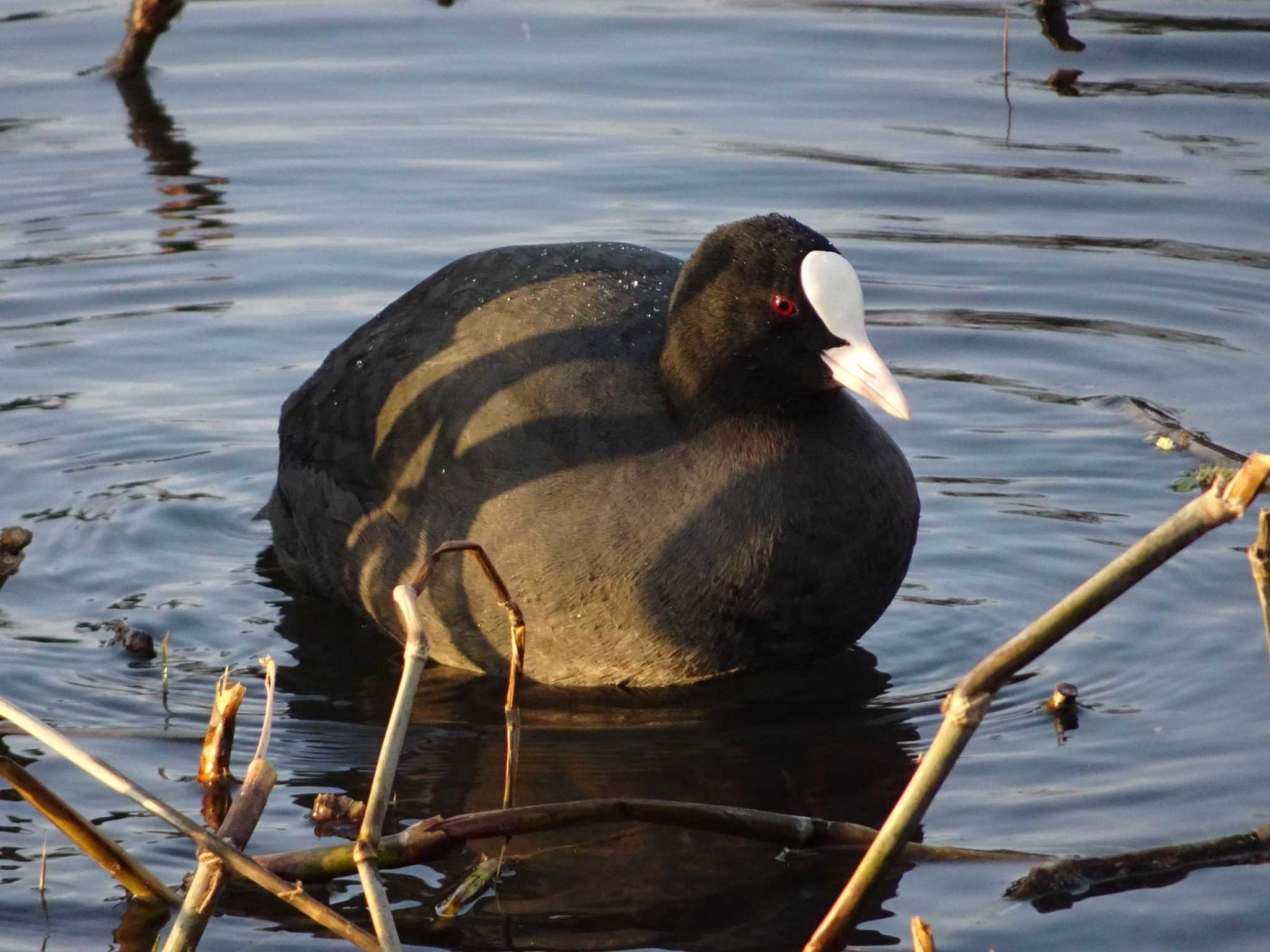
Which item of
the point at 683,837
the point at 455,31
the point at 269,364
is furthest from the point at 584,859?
the point at 455,31

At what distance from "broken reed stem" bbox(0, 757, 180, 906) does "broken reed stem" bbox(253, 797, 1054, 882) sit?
30 cm

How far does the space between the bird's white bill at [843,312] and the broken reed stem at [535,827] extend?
52.5 inches

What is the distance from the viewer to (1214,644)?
512 cm

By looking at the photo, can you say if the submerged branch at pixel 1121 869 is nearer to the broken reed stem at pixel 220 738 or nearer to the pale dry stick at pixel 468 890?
the pale dry stick at pixel 468 890

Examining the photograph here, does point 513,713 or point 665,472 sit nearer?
point 513,713

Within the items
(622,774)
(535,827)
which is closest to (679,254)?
(622,774)

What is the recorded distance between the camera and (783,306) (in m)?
4.78

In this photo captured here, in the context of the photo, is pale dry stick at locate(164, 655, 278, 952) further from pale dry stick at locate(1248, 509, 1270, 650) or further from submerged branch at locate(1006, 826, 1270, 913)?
pale dry stick at locate(1248, 509, 1270, 650)

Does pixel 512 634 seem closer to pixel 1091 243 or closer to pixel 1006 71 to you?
pixel 1091 243

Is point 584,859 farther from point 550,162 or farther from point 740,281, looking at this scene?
point 550,162

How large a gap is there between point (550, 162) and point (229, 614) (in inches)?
163

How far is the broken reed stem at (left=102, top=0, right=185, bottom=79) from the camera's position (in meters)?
9.71

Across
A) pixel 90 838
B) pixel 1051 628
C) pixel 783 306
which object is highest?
pixel 1051 628

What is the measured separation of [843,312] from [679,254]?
3467 mm
